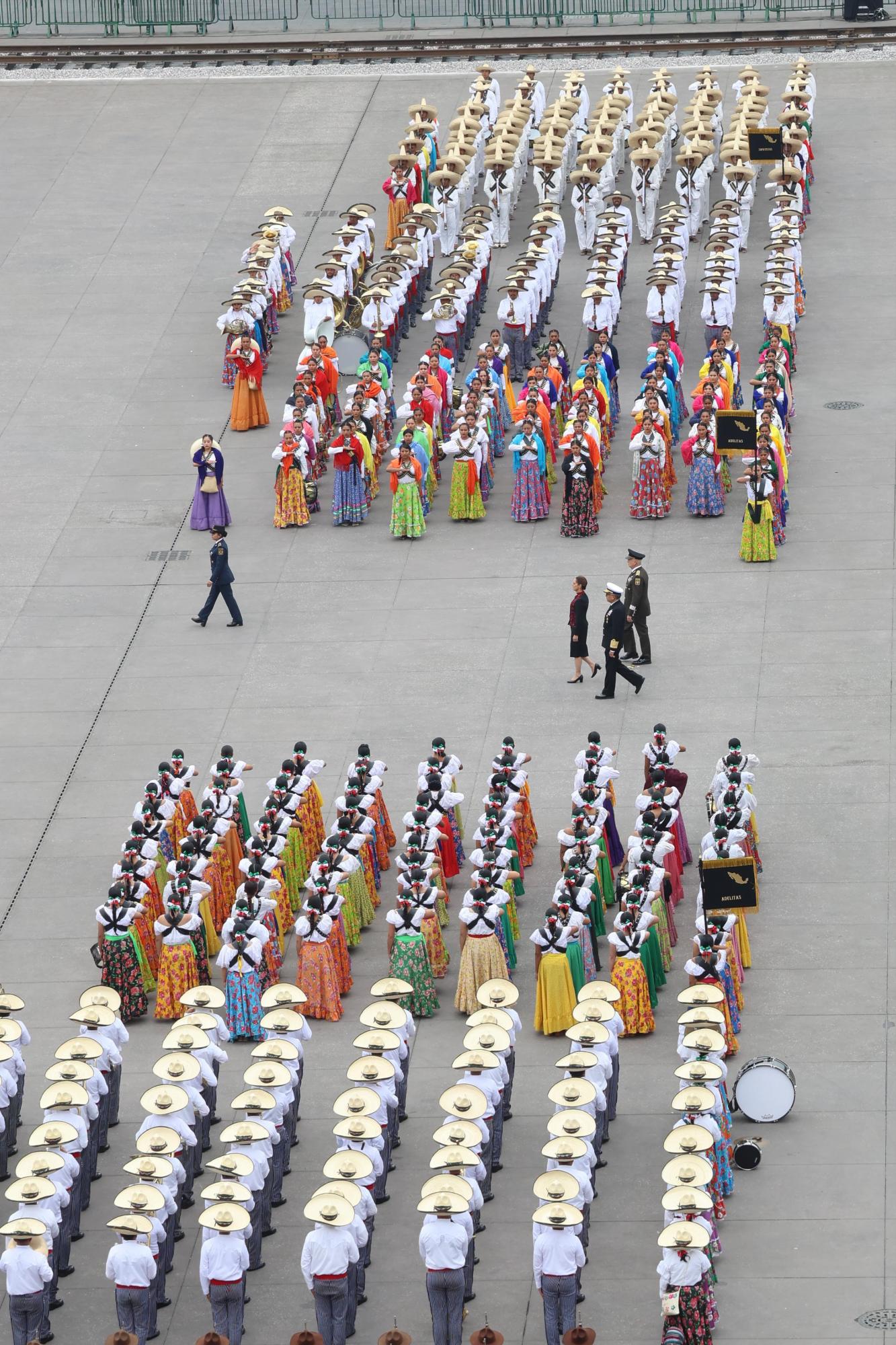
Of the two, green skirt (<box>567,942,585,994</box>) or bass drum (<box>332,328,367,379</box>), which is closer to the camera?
green skirt (<box>567,942,585,994</box>)

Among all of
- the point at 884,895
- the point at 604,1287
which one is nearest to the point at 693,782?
the point at 884,895

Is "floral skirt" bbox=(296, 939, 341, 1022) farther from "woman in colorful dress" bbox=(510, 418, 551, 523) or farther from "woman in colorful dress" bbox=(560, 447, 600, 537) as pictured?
"woman in colorful dress" bbox=(510, 418, 551, 523)

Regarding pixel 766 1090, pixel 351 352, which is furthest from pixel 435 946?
Answer: pixel 351 352

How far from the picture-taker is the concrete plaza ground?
27.3 metres

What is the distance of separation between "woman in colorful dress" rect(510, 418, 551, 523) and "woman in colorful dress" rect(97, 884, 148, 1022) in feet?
40.9

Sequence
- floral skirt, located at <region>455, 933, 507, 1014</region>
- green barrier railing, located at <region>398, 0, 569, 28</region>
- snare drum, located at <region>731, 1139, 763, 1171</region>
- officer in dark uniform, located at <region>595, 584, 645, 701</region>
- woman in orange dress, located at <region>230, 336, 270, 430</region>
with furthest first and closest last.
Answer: green barrier railing, located at <region>398, 0, 569, 28</region>
woman in orange dress, located at <region>230, 336, 270, 430</region>
officer in dark uniform, located at <region>595, 584, 645, 701</region>
floral skirt, located at <region>455, 933, 507, 1014</region>
snare drum, located at <region>731, 1139, 763, 1171</region>

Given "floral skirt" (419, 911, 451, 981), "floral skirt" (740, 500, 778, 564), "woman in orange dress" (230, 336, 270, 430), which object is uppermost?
"woman in orange dress" (230, 336, 270, 430)

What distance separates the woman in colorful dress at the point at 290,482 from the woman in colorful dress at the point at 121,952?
12.1 m

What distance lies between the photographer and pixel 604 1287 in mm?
26250

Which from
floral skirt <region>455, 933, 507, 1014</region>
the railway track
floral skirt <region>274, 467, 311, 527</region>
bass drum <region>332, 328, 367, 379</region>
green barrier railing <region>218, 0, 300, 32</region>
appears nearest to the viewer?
floral skirt <region>455, 933, 507, 1014</region>

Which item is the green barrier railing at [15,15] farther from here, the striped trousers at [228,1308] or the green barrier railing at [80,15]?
the striped trousers at [228,1308]

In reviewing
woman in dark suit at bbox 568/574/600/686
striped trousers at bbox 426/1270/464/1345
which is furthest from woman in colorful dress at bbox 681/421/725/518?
striped trousers at bbox 426/1270/464/1345

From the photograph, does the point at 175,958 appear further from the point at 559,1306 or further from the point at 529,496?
the point at 529,496

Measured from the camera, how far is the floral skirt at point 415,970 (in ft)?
100
